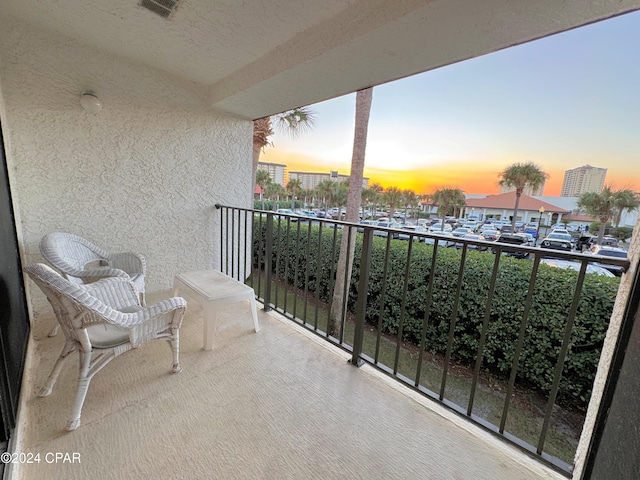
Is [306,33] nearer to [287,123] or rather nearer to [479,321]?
[479,321]

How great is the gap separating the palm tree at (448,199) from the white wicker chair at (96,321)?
488 inches

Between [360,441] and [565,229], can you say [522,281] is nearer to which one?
[360,441]

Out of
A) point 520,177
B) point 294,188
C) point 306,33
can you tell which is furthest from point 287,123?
point 520,177

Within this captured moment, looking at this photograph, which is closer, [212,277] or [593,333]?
[212,277]

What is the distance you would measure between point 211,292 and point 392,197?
12.5m

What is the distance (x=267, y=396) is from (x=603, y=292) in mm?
3604

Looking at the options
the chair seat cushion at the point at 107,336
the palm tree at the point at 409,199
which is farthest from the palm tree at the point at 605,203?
the palm tree at the point at 409,199

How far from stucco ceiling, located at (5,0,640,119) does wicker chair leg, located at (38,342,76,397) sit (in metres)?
2.26

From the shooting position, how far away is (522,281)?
Answer: 10.5 feet

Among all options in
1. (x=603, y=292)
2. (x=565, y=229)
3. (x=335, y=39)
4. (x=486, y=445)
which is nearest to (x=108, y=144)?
(x=335, y=39)

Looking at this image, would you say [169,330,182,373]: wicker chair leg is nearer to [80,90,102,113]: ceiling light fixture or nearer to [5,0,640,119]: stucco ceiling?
[5,0,640,119]: stucco ceiling

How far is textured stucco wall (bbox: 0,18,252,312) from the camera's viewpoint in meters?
2.14

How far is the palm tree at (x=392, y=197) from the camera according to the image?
13.0m

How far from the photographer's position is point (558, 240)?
19.8 ft
